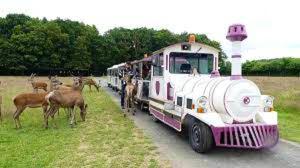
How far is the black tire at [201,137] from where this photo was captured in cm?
827

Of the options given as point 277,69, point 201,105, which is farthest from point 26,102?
point 277,69

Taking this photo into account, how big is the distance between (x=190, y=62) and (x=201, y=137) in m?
4.13

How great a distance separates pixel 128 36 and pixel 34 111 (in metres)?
69.2

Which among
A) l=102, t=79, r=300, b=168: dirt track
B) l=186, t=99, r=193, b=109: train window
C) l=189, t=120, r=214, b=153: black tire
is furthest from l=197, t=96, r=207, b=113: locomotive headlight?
l=102, t=79, r=300, b=168: dirt track

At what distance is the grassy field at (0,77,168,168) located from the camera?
7672 mm

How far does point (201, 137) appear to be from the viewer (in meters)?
8.39

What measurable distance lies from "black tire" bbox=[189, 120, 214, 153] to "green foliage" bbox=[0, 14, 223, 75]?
58669mm

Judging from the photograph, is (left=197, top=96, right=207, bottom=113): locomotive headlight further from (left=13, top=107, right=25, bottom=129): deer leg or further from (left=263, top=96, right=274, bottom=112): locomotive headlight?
(left=13, top=107, right=25, bottom=129): deer leg

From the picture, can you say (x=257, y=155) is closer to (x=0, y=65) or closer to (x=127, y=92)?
(x=127, y=92)

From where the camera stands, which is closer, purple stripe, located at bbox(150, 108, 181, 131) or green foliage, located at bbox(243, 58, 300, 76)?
purple stripe, located at bbox(150, 108, 181, 131)

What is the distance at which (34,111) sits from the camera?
Answer: 1564 centimetres

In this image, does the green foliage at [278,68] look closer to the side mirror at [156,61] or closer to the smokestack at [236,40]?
the side mirror at [156,61]

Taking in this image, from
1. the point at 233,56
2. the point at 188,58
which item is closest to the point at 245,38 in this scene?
the point at 233,56

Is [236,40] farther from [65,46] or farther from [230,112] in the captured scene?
[65,46]
